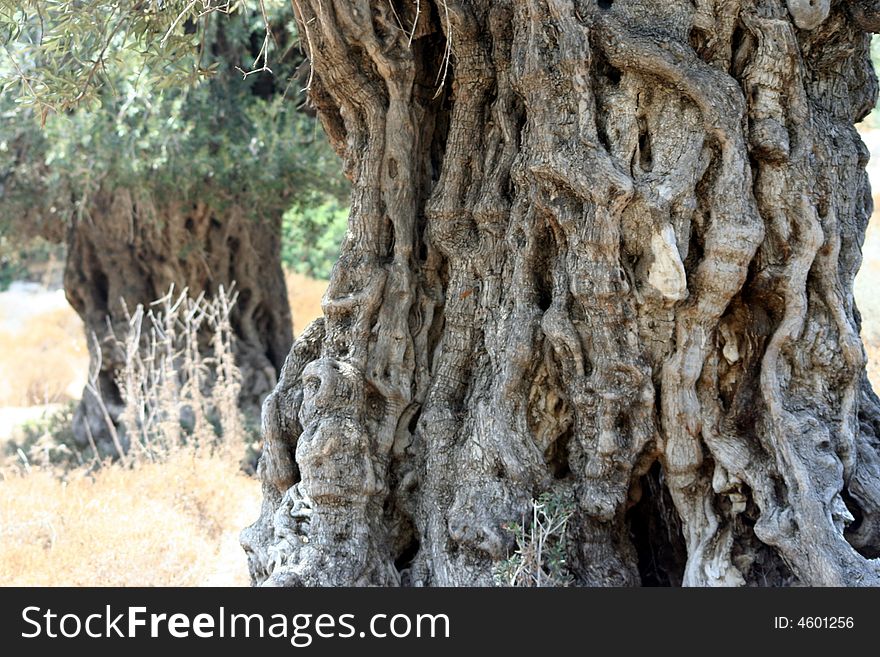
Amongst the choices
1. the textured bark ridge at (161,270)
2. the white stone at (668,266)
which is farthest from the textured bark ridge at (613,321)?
the textured bark ridge at (161,270)

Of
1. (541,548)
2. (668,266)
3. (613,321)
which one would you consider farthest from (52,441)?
(668,266)

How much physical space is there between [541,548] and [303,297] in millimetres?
15772

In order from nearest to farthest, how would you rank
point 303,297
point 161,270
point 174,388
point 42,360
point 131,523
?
point 131,523
point 174,388
point 161,270
point 42,360
point 303,297

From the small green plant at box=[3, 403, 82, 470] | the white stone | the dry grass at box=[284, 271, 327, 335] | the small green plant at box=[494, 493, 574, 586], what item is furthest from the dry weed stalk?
the dry grass at box=[284, 271, 327, 335]

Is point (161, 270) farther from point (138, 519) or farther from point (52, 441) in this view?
point (138, 519)

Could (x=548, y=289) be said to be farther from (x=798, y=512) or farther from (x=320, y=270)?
(x=320, y=270)

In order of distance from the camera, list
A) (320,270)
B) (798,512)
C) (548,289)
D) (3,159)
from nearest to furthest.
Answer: (798,512), (548,289), (3,159), (320,270)

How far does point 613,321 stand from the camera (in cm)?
→ 385

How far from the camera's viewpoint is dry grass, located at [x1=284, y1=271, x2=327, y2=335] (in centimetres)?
1806

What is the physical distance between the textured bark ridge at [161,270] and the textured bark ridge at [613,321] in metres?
A: 5.57

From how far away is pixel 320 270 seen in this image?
62.8 ft

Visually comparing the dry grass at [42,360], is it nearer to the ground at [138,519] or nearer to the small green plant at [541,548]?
the ground at [138,519]

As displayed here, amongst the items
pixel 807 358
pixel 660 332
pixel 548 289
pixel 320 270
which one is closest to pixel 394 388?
pixel 548 289

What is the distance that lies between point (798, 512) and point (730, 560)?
36cm
